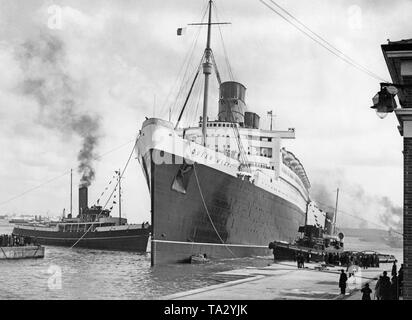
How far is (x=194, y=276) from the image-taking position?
84.5 ft

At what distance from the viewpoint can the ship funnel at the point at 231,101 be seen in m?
45.7

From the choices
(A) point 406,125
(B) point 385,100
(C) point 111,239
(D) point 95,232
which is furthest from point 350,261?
(D) point 95,232

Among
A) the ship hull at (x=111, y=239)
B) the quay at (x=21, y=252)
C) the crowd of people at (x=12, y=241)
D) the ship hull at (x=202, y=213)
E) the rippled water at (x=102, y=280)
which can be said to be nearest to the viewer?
the rippled water at (x=102, y=280)

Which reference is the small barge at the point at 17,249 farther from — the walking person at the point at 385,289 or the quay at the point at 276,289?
the walking person at the point at 385,289

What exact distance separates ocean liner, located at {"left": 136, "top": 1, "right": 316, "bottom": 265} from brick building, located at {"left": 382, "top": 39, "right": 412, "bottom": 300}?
2091cm

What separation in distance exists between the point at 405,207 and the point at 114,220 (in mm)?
54321

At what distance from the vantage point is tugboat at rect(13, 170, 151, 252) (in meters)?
54.9

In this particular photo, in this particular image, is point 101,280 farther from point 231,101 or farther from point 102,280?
point 231,101

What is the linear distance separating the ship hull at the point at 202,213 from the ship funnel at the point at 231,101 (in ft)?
30.5

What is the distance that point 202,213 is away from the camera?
32.3m

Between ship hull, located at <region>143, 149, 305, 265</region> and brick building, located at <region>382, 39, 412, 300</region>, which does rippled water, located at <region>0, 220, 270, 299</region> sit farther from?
brick building, located at <region>382, 39, 412, 300</region>

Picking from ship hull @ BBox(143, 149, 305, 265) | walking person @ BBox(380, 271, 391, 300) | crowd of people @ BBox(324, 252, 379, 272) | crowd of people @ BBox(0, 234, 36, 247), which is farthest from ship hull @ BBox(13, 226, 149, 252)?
walking person @ BBox(380, 271, 391, 300)

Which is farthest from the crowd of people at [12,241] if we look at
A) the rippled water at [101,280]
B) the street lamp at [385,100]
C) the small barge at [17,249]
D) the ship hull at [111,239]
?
the street lamp at [385,100]
